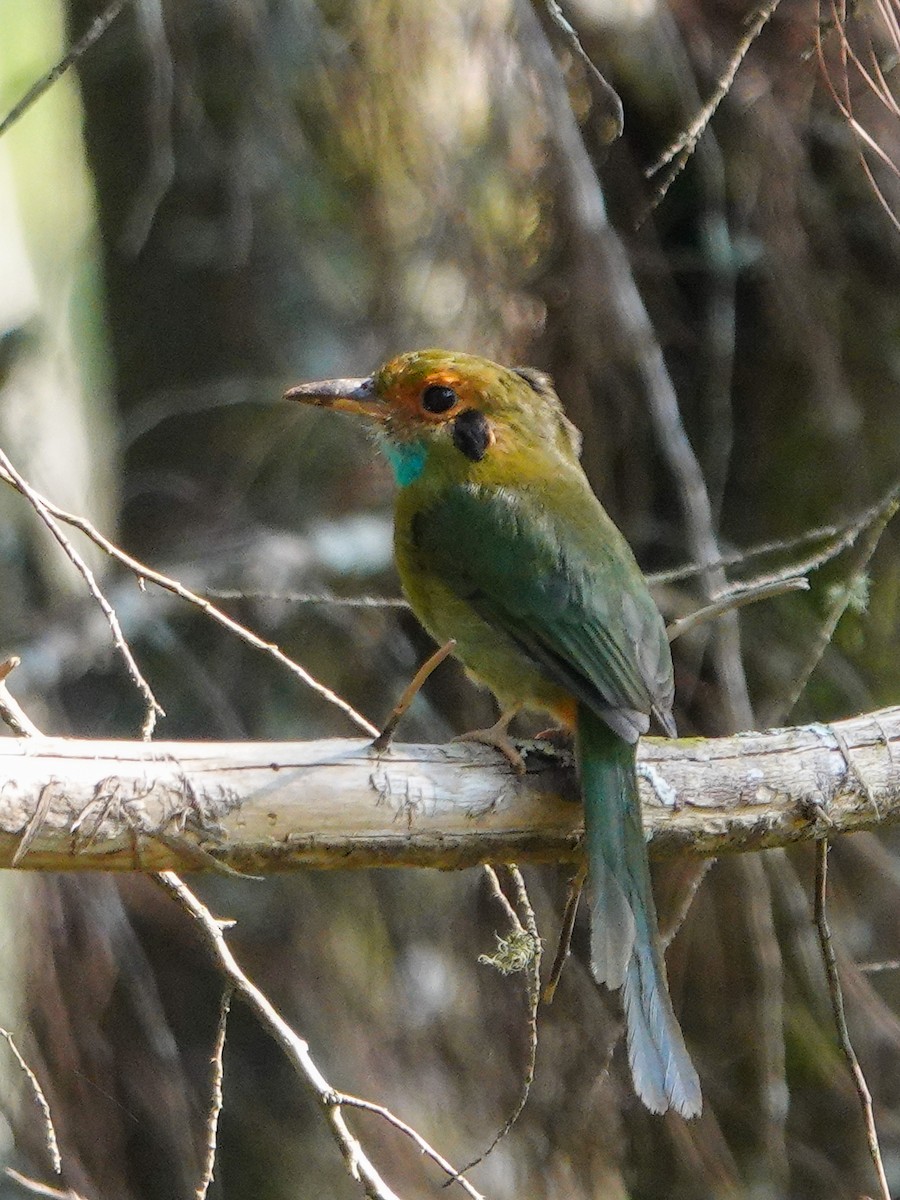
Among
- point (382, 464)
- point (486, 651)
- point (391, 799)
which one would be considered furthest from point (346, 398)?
point (391, 799)

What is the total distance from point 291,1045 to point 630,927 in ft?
1.82

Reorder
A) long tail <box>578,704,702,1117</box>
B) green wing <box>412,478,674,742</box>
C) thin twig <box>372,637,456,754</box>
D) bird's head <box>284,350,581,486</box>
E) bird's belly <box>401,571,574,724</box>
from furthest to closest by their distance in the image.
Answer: bird's head <box>284,350,581,486</box>, bird's belly <box>401,571,574,724</box>, green wing <box>412,478,674,742</box>, long tail <box>578,704,702,1117</box>, thin twig <box>372,637,456,754</box>

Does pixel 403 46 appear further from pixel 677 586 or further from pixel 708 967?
pixel 708 967

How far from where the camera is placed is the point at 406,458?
3004 millimetres

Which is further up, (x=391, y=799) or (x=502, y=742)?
(x=502, y=742)

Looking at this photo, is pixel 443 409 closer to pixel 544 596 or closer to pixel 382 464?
pixel 544 596

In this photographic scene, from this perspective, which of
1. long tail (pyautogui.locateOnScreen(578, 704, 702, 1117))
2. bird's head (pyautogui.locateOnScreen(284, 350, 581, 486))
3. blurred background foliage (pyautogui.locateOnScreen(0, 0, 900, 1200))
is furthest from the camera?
blurred background foliage (pyautogui.locateOnScreen(0, 0, 900, 1200))

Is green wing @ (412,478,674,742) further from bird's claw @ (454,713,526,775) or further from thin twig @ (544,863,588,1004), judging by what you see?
thin twig @ (544,863,588,1004)

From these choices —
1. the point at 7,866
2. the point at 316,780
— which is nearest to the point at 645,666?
the point at 316,780

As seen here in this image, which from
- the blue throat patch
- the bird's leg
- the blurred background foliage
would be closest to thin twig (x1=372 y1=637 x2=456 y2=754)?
the bird's leg

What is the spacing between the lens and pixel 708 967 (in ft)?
13.3

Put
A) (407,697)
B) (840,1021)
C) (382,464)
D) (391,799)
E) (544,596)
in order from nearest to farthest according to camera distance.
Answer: (407,697)
(391,799)
(840,1021)
(544,596)
(382,464)

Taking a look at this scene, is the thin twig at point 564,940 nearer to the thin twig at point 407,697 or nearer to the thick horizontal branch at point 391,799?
the thick horizontal branch at point 391,799

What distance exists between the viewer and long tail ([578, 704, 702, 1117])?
2.19 meters
